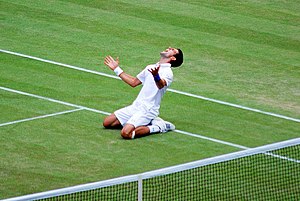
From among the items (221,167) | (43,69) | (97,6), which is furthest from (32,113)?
(97,6)

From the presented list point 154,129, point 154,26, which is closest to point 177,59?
point 154,129

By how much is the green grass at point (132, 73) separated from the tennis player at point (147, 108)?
0.20m

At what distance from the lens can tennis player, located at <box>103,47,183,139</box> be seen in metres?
18.6

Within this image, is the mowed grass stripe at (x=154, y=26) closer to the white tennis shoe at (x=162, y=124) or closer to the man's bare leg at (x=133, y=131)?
the white tennis shoe at (x=162, y=124)

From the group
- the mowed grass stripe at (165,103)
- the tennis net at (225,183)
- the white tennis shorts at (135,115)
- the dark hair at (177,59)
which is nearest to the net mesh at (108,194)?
the tennis net at (225,183)

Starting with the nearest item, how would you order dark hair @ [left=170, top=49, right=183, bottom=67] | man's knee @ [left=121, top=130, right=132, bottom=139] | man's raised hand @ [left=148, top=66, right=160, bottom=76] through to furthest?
man's raised hand @ [left=148, top=66, right=160, bottom=76]
man's knee @ [left=121, top=130, right=132, bottom=139]
dark hair @ [left=170, top=49, right=183, bottom=67]

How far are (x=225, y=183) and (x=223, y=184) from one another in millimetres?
88

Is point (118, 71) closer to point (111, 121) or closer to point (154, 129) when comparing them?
point (111, 121)

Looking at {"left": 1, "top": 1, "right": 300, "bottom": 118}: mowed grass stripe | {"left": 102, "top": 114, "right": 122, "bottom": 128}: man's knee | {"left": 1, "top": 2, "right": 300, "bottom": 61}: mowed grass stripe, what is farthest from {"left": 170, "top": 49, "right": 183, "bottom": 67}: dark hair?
{"left": 1, "top": 2, "right": 300, "bottom": 61}: mowed grass stripe

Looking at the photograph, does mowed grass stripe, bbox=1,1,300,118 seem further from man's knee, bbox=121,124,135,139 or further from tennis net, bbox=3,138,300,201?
tennis net, bbox=3,138,300,201

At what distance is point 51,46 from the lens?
967 inches

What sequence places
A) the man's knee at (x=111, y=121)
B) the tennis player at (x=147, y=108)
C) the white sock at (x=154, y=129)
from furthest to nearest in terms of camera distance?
1. the man's knee at (x=111, y=121)
2. the white sock at (x=154, y=129)
3. the tennis player at (x=147, y=108)

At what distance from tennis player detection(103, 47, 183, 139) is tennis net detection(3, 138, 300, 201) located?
7.25ft

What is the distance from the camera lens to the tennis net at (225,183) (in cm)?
1507
